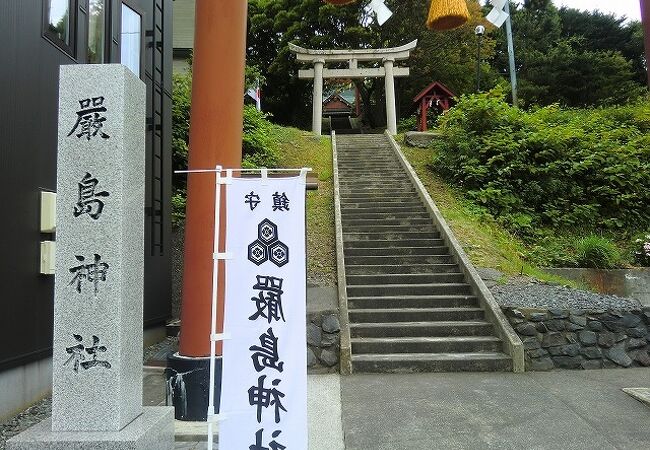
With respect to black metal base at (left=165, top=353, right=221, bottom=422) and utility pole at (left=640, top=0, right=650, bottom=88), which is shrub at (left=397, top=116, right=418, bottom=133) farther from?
black metal base at (left=165, top=353, right=221, bottom=422)

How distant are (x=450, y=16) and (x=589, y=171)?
29.0 ft

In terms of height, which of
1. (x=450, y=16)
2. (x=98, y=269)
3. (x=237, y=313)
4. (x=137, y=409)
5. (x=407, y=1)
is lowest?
(x=137, y=409)

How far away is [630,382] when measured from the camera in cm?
614

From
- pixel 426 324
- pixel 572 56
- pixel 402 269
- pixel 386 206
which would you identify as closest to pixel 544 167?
pixel 386 206

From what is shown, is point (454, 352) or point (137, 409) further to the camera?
point (454, 352)

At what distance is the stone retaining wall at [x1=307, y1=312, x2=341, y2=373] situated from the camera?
671 cm

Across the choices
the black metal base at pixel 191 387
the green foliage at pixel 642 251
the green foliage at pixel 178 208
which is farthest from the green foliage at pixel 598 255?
the green foliage at pixel 178 208

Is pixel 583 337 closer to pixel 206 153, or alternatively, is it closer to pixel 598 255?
pixel 598 255

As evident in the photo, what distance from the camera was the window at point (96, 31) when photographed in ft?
23.4

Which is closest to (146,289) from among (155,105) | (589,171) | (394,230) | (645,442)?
(155,105)

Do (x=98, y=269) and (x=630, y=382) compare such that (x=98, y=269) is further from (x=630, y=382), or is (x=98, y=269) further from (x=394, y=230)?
(x=394, y=230)

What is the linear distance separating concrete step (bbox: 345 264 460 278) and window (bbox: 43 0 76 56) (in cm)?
544

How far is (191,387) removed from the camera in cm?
483

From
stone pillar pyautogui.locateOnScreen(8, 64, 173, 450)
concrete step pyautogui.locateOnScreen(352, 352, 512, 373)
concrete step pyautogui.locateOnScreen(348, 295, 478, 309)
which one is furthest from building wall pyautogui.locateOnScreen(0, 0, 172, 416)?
concrete step pyautogui.locateOnScreen(348, 295, 478, 309)
